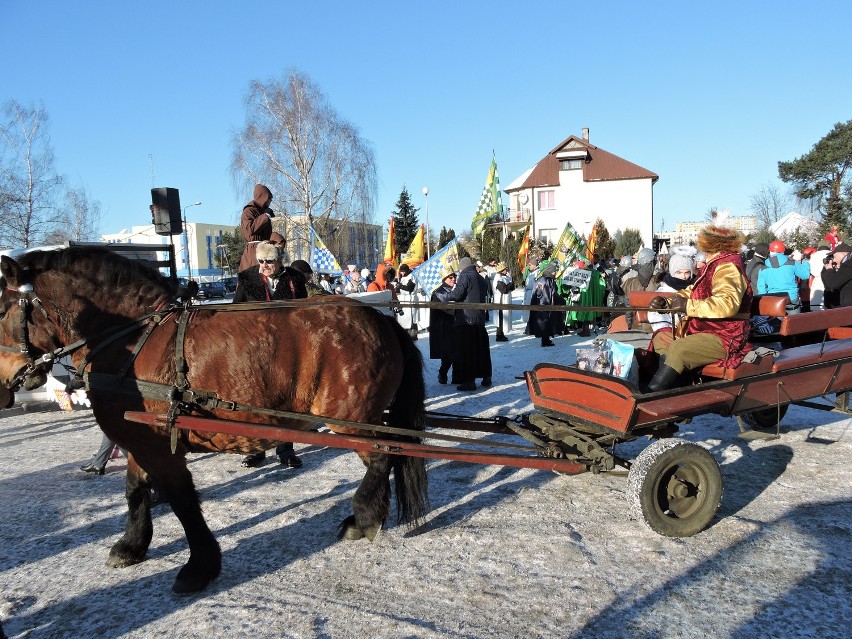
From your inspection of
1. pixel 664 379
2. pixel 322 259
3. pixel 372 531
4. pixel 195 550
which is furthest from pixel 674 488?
pixel 322 259

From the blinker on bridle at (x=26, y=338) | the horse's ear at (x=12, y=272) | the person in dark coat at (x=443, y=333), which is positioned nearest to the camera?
→ the horse's ear at (x=12, y=272)

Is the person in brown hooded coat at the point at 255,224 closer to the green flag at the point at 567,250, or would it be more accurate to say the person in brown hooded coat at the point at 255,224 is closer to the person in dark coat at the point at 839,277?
the green flag at the point at 567,250

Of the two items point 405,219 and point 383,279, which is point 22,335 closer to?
point 383,279

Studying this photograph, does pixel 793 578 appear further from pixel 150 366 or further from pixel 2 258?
pixel 2 258

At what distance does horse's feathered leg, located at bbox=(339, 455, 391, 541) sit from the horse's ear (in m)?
2.27

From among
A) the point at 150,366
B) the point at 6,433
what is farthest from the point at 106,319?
the point at 6,433

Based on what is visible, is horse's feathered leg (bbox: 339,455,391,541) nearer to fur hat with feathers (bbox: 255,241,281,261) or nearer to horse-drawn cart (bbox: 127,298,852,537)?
horse-drawn cart (bbox: 127,298,852,537)

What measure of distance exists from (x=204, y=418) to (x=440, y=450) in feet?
4.54

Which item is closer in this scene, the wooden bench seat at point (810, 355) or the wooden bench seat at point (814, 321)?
the wooden bench seat at point (810, 355)

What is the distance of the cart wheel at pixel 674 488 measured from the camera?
3.65m

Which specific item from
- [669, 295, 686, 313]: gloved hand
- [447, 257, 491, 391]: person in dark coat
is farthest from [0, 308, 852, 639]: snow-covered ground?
[447, 257, 491, 391]: person in dark coat

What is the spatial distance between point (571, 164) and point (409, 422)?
48261 millimetres

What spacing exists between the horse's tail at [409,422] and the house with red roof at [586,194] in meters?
45.9

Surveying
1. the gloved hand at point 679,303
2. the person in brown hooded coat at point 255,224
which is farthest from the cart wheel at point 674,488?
the person in brown hooded coat at point 255,224
